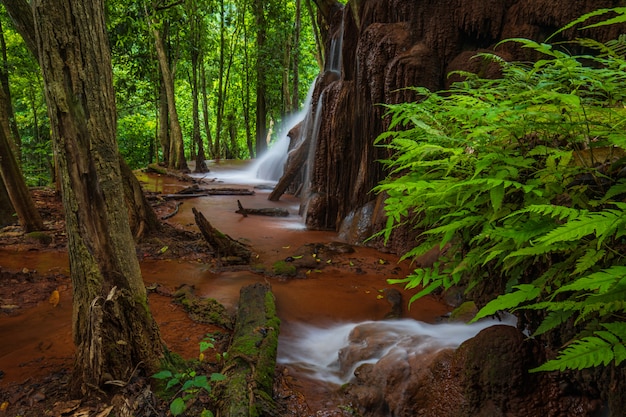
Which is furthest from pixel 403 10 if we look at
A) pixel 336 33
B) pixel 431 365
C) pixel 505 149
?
pixel 431 365

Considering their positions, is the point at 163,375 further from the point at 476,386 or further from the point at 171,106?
the point at 171,106

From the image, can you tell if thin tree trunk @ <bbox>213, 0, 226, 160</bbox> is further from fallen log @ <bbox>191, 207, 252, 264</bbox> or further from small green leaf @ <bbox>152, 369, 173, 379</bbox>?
small green leaf @ <bbox>152, 369, 173, 379</bbox>

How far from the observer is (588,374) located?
1968 millimetres

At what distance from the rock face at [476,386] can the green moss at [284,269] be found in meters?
2.85

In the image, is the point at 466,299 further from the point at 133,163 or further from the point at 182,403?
the point at 133,163

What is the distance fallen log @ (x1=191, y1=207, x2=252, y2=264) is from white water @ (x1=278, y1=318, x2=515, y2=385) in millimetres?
2273

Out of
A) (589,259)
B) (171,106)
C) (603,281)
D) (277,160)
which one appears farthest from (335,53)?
(603,281)

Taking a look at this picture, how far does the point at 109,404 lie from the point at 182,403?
46 centimetres

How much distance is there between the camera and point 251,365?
113 inches

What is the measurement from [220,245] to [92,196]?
4.09 metres

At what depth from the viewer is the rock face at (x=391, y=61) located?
692 cm

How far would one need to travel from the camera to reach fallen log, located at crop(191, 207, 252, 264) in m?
6.22

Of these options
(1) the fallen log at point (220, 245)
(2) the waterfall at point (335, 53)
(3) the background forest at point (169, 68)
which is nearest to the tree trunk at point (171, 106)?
(3) the background forest at point (169, 68)

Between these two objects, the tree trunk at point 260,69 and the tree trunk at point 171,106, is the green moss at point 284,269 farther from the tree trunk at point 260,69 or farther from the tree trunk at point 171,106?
the tree trunk at point 260,69
